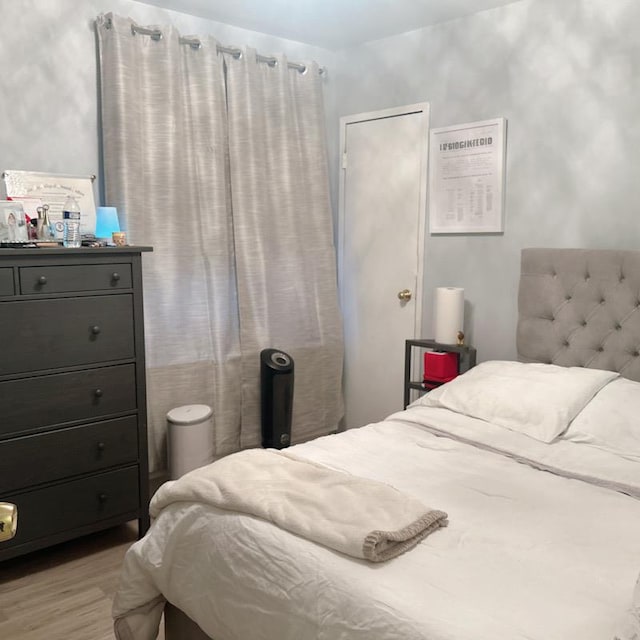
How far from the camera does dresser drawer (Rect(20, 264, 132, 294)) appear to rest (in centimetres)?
243

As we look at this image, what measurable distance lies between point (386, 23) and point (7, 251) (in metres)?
2.31

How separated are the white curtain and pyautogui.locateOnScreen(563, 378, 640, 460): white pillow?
6.07 ft

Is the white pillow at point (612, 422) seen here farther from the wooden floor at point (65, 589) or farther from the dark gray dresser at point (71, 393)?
the dark gray dresser at point (71, 393)

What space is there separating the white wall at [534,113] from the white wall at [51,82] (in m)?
1.53

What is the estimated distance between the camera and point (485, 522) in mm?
1723

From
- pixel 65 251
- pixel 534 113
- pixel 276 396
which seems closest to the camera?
pixel 65 251

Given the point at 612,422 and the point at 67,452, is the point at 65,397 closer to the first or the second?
the point at 67,452

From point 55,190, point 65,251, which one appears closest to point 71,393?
point 65,251

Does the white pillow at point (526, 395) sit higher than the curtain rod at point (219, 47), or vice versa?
the curtain rod at point (219, 47)

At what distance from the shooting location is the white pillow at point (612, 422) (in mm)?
2217

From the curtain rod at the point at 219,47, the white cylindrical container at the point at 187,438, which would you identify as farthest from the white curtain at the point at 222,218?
the white cylindrical container at the point at 187,438

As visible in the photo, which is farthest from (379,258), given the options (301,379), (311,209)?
(301,379)

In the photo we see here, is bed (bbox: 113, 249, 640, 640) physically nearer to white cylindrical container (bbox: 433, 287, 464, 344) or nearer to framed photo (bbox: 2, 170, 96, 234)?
white cylindrical container (bbox: 433, 287, 464, 344)

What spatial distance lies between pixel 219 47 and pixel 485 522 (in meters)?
2.79
